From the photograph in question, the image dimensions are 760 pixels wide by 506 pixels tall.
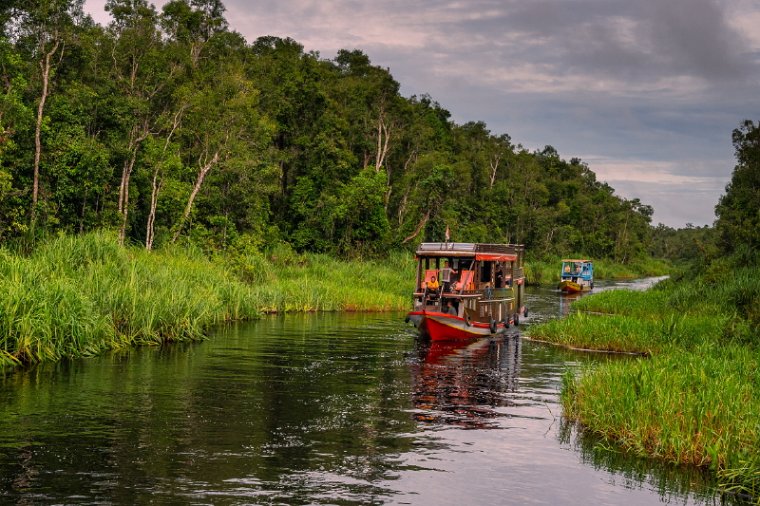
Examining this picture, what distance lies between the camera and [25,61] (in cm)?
3891

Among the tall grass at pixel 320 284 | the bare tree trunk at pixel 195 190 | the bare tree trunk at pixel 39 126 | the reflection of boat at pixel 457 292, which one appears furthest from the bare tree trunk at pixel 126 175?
the reflection of boat at pixel 457 292

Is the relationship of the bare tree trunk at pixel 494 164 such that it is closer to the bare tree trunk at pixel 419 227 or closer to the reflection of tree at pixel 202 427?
the bare tree trunk at pixel 419 227

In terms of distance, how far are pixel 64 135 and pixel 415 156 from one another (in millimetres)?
45617

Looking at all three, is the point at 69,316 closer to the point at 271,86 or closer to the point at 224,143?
the point at 224,143

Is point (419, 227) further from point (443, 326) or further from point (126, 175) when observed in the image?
point (443, 326)

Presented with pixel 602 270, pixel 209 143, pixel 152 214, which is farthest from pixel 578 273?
pixel 152 214

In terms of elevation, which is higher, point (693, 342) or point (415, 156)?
point (415, 156)

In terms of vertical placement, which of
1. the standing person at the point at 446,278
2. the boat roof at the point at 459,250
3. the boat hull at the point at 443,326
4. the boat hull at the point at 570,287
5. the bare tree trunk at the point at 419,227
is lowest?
the boat hull at the point at 443,326

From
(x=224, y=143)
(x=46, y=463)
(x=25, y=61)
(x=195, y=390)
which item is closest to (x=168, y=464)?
(x=46, y=463)

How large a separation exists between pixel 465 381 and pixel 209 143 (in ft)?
105

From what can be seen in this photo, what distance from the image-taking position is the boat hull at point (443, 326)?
30.2 meters

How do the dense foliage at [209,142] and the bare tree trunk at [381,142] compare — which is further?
the bare tree trunk at [381,142]

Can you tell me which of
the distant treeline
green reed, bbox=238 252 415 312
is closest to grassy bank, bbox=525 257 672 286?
the distant treeline

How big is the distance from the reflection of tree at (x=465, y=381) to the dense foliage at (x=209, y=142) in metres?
18.8
